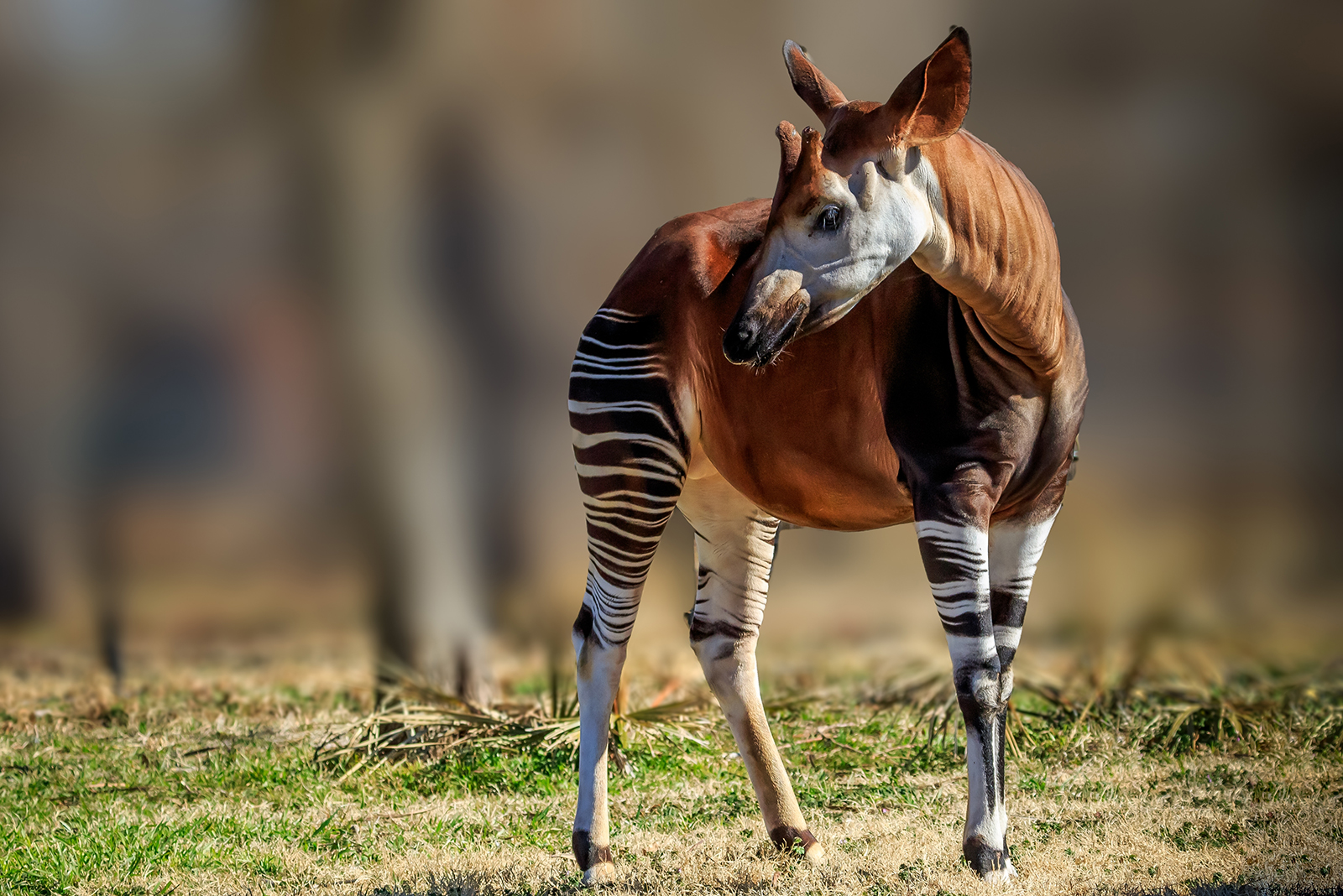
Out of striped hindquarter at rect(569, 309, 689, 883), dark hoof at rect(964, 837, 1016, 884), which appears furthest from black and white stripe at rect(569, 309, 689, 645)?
dark hoof at rect(964, 837, 1016, 884)

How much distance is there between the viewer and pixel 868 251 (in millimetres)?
3389

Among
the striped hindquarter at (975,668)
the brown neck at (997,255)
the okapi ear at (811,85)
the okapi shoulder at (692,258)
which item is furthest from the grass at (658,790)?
the okapi ear at (811,85)

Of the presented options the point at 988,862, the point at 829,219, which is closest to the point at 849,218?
the point at 829,219

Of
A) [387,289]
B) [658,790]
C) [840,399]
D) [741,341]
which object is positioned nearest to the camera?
[741,341]

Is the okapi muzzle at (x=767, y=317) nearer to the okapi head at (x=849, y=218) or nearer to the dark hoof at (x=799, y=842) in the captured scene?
the okapi head at (x=849, y=218)

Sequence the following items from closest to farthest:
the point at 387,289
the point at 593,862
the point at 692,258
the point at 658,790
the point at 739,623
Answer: the point at 593,862, the point at 692,258, the point at 739,623, the point at 658,790, the point at 387,289

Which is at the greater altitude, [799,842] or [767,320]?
[767,320]

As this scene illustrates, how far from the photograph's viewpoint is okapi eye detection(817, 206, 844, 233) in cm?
338

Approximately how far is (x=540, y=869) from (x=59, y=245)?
5665 mm

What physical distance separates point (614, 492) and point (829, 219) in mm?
1279

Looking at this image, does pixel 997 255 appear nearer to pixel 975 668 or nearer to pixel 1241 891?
pixel 975 668

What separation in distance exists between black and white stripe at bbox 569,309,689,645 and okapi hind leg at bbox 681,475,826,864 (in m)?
0.32

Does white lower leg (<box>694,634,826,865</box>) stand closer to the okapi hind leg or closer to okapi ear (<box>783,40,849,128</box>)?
the okapi hind leg

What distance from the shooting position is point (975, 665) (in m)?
3.54
